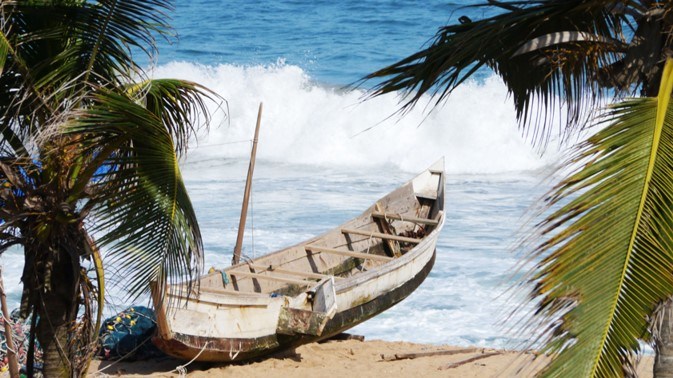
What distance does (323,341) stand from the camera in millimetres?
10641

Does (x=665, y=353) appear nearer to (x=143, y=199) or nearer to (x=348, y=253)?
(x=143, y=199)

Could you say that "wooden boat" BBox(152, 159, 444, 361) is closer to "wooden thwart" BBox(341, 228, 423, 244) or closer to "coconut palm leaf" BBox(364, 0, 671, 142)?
"wooden thwart" BBox(341, 228, 423, 244)

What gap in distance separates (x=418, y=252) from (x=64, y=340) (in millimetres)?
5790

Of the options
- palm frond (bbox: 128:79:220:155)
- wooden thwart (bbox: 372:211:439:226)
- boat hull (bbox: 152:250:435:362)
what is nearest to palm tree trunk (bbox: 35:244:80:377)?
palm frond (bbox: 128:79:220:155)

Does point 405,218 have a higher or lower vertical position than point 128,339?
higher

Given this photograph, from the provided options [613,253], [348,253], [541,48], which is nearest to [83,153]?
[541,48]

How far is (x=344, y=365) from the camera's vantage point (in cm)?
971

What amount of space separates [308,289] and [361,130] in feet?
53.7

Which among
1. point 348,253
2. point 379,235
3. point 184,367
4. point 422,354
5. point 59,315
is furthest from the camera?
point 379,235

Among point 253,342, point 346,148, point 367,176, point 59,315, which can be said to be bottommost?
point 367,176

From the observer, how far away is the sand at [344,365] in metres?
9.23

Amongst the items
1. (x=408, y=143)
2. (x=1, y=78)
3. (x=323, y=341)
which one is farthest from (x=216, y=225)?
(x=1, y=78)

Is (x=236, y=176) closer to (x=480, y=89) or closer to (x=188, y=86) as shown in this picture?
(x=480, y=89)

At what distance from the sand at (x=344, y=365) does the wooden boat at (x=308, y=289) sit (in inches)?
8.2
